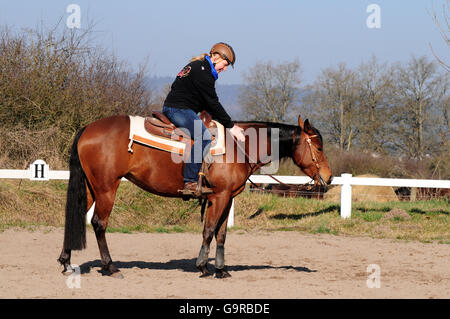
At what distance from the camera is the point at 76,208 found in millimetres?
7531

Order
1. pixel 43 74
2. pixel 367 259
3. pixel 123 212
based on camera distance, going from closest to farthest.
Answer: pixel 367 259, pixel 123 212, pixel 43 74

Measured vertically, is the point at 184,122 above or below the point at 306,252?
above

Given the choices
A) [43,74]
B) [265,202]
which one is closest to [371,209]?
[265,202]

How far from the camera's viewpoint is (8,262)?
8391 mm

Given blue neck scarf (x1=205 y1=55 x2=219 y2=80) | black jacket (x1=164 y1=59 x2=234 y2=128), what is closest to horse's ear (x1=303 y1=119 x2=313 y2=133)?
black jacket (x1=164 y1=59 x2=234 y2=128)

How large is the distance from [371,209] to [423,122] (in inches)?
977

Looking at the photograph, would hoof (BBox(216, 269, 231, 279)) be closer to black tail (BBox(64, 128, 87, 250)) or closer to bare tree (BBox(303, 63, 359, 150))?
black tail (BBox(64, 128, 87, 250))

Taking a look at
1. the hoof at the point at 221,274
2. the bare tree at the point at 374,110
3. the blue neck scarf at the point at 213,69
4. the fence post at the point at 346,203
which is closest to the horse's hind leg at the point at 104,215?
the hoof at the point at 221,274

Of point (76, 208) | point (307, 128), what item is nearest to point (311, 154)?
point (307, 128)

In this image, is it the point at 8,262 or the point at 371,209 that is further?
the point at 371,209

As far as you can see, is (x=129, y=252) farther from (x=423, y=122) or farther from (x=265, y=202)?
(x=423, y=122)

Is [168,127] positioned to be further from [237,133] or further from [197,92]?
[237,133]

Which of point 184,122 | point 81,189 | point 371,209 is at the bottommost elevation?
point 371,209

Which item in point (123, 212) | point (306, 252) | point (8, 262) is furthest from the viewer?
point (123, 212)
